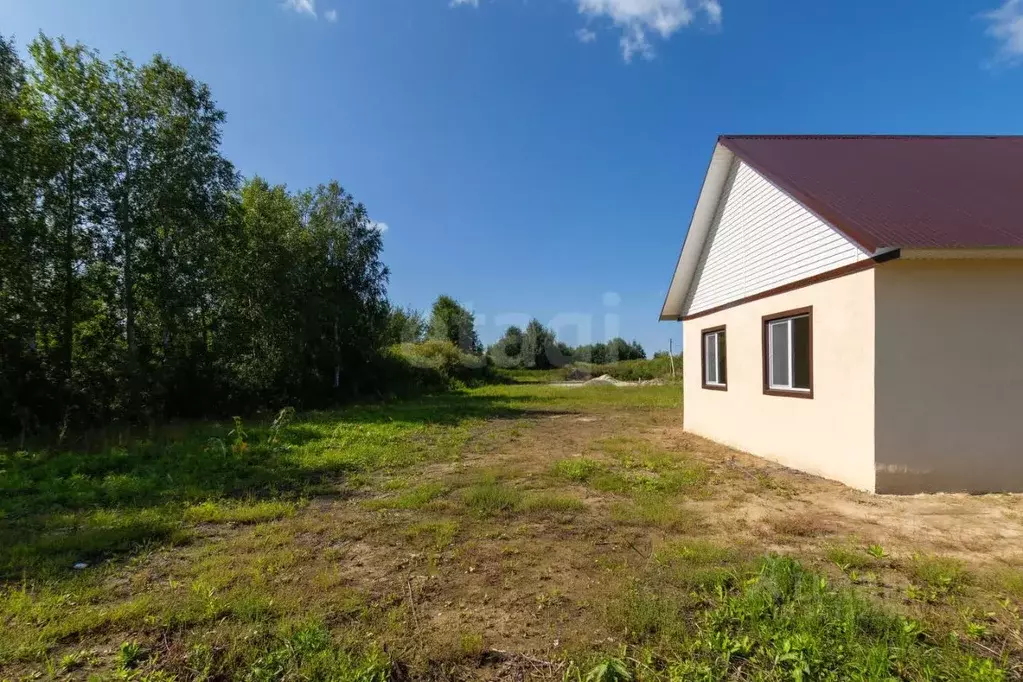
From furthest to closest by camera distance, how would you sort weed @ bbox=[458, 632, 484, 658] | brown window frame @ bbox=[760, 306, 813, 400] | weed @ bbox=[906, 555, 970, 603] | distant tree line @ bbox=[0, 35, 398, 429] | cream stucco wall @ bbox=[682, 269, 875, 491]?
distant tree line @ bbox=[0, 35, 398, 429], brown window frame @ bbox=[760, 306, 813, 400], cream stucco wall @ bbox=[682, 269, 875, 491], weed @ bbox=[906, 555, 970, 603], weed @ bbox=[458, 632, 484, 658]

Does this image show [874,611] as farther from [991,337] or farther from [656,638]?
[991,337]

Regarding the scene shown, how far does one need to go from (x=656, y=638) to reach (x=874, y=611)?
49.3 inches

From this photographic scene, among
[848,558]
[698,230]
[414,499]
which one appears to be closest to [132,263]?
[414,499]

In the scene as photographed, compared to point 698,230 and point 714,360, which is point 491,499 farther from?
point 698,230

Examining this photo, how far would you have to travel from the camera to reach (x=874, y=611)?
109 inches

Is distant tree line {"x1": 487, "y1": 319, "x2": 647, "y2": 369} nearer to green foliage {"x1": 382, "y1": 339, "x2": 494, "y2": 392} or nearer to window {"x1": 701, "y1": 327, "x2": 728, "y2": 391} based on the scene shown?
green foliage {"x1": 382, "y1": 339, "x2": 494, "y2": 392}

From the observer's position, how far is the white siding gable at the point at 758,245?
20.9ft

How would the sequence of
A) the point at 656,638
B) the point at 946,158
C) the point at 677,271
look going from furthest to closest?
the point at 677,271
the point at 946,158
the point at 656,638

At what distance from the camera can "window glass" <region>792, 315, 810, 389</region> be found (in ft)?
22.2

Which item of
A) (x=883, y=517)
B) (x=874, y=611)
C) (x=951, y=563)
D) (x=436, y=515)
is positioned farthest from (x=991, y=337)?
(x=436, y=515)

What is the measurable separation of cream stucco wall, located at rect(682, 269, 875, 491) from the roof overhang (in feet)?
6.65

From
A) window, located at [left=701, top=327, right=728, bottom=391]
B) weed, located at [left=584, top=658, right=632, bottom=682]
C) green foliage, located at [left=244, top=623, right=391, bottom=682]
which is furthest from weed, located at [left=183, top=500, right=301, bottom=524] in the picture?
window, located at [left=701, top=327, right=728, bottom=391]

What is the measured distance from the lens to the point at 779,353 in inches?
297

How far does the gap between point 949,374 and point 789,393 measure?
1831 millimetres
